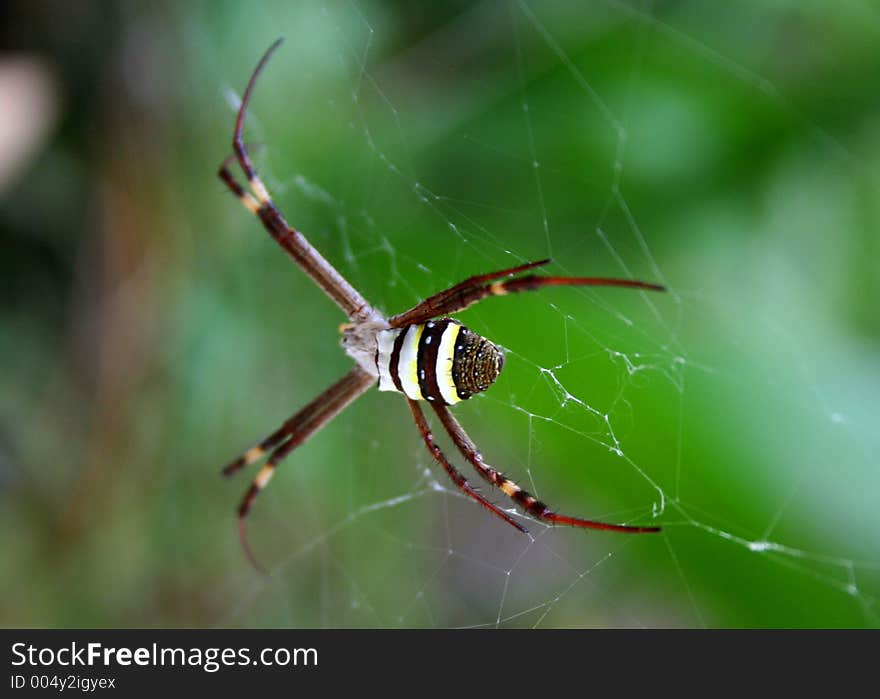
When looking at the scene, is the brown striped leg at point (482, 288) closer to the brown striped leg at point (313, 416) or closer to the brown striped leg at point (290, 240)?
the brown striped leg at point (290, 240)

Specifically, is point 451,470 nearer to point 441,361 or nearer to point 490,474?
point 490,474

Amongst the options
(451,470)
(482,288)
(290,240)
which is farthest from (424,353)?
(290,240)

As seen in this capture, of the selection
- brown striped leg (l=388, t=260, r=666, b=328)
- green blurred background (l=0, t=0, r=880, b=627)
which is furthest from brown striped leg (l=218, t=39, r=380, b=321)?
brown striped leg (l=388, t=260, r=666, b=328)

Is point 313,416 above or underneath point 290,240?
underneath

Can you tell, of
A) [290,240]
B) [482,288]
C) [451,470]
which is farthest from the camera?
[290,240]

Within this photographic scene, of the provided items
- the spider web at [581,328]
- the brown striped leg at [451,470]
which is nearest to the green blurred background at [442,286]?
the spider web at [581,328]

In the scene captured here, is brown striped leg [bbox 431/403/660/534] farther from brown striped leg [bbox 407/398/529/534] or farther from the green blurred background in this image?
the green blurred background
